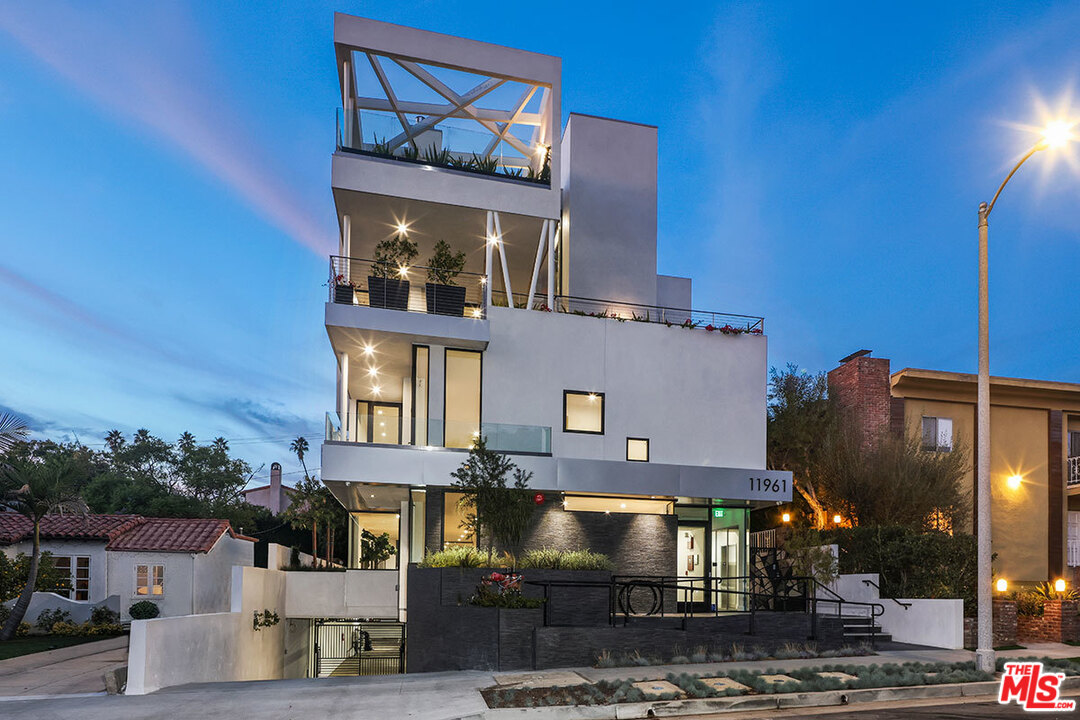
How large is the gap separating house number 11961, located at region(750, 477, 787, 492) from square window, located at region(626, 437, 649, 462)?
289 cm

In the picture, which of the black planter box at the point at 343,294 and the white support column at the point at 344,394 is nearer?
the black planter box at the point at 343,294

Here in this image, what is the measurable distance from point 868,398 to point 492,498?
1489 centimetres

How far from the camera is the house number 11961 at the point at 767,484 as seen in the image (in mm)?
21859

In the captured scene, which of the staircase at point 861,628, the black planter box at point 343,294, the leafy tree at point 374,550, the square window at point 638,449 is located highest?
the black planter box at point 343,294

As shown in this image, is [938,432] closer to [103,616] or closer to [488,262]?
[488,262]

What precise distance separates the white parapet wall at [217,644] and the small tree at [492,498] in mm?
5373

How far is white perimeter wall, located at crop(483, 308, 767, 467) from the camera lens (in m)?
21.6

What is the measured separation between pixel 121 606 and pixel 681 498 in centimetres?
1656

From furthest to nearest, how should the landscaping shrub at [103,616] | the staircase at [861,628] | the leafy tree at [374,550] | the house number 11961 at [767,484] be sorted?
the leafy tree at [374,550]
the landscaping shrub at [103,616]
the house number 11961 at [767,484]
the staircase at [861,628]

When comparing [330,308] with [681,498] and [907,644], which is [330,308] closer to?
[681,498]

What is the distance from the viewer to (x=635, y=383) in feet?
73.3

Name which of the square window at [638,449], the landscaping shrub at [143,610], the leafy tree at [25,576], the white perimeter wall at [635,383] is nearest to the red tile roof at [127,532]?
the leafy tree at [25,576]

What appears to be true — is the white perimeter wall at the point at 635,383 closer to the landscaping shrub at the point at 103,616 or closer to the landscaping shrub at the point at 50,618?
the landscaping shrub at the point at 103,616

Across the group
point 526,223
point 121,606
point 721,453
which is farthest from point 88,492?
point 721,453
